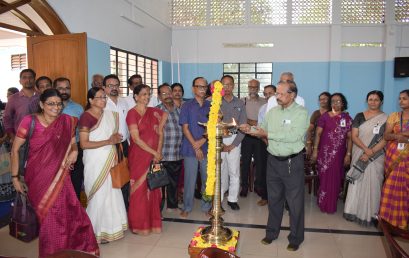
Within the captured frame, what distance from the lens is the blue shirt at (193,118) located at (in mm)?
3648

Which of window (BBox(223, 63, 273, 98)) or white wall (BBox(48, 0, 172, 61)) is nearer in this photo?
white wall (BBox(48, 0, 172, 61))

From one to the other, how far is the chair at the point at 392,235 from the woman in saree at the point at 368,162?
2036mm

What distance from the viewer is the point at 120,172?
10.2 feet

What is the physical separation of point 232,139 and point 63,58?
8.31 ft

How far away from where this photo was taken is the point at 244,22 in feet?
A: 33.7

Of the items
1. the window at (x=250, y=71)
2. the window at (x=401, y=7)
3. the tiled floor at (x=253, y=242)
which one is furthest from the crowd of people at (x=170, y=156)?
the window at (x=401, y=7)

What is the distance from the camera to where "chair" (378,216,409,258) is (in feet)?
4.67

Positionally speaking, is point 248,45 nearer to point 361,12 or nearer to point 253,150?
point 361,12

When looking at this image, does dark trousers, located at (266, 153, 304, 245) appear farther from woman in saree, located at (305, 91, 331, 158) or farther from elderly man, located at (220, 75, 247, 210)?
woman in saree, located at (305, 91, 331, 158)

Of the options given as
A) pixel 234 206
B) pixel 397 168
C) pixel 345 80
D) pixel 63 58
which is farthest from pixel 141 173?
pixel 345 80

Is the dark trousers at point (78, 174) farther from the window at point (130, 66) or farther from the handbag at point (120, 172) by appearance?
the window at point (130, 66)

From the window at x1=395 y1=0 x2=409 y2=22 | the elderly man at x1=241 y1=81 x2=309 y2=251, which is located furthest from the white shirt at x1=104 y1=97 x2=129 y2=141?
the window at x1=395 y1=0 x2=409 y2=22

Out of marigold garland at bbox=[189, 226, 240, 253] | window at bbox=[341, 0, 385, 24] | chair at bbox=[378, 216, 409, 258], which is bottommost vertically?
marigold garland at bbox=[189, 226, 240, 253]

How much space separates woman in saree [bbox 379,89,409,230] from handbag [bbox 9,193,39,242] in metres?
3.21
